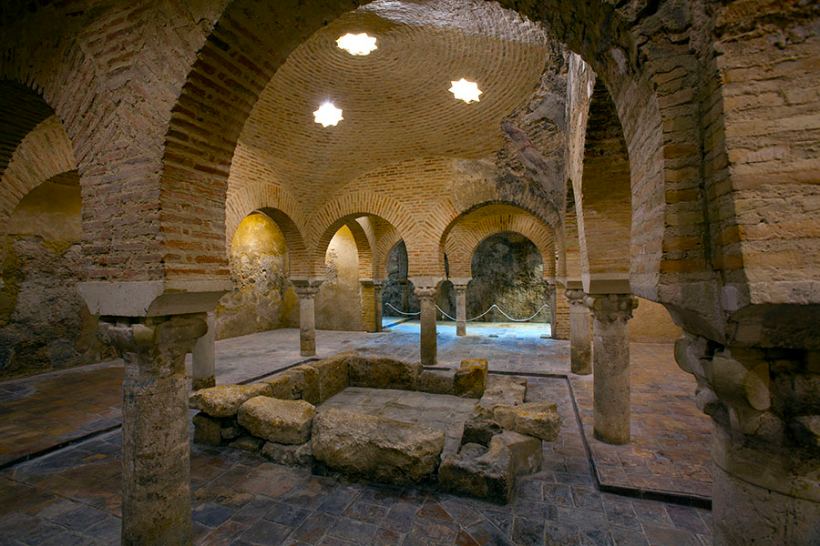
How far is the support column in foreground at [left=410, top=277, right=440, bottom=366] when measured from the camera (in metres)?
8.91

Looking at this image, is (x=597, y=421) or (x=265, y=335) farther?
(x=265, y=335)

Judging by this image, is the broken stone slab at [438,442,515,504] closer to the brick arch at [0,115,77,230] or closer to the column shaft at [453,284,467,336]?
the brick arch at [0,115,77,230]

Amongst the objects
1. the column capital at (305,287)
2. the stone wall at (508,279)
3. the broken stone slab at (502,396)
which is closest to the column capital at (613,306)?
the broken stone slab at (502,396)

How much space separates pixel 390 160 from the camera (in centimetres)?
928

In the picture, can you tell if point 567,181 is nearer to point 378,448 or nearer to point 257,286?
point 378,448

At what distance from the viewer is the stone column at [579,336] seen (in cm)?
775

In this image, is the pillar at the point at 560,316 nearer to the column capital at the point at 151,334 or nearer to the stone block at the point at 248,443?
the stone block at the point at 248,443

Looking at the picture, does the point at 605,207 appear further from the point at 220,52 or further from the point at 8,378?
the point at 8,378

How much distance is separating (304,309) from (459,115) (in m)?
5.85

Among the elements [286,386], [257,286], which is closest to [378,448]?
[286,386]

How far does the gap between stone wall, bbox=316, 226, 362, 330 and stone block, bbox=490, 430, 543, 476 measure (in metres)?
11.0

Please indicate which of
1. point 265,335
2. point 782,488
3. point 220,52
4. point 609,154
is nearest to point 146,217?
point 220,52

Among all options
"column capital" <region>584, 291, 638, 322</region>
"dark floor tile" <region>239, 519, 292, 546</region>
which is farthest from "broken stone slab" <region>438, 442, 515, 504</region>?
"column capital" <region>584, 291, 638, 322</region>

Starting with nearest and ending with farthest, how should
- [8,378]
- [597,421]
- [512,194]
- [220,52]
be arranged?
[220,52]
[597,421]
[8,378]
[512,194]
